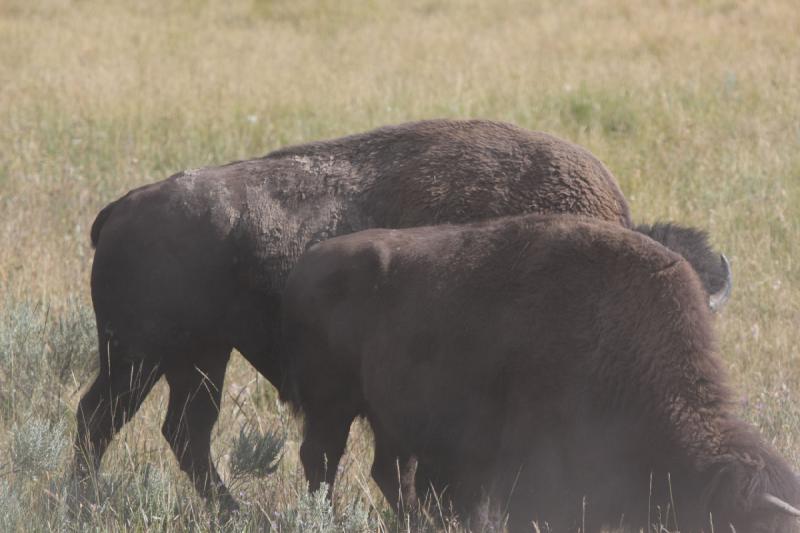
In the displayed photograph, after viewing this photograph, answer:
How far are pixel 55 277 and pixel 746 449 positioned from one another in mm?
5134

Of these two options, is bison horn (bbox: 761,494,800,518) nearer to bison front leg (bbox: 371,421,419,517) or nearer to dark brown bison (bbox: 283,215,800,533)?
dark brown bison (bbox: 283,215,800,533)

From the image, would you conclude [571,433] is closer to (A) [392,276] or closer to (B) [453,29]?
(A) [392,276]

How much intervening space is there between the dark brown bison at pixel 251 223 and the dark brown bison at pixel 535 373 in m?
0.31

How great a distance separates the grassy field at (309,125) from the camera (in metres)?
4.91

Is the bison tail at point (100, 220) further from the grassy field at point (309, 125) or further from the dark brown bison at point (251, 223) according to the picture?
the grassy field at point (309, 125)

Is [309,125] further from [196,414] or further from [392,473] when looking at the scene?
[392,473]

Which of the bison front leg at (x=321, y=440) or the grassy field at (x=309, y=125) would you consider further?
the grassy field at (x=309, y=125)

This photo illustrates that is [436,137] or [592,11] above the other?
[436,137]

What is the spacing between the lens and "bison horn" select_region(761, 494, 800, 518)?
127 inches

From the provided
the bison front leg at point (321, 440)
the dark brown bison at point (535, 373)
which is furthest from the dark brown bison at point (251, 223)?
the bison front leg at point (321, 440)

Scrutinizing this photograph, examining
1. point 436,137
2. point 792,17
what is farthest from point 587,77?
point 436,137

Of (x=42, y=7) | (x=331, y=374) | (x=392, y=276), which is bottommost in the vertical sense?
(x=42, y=7)

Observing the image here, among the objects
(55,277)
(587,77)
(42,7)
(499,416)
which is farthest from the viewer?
(42,7)

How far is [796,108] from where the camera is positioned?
10914mm
